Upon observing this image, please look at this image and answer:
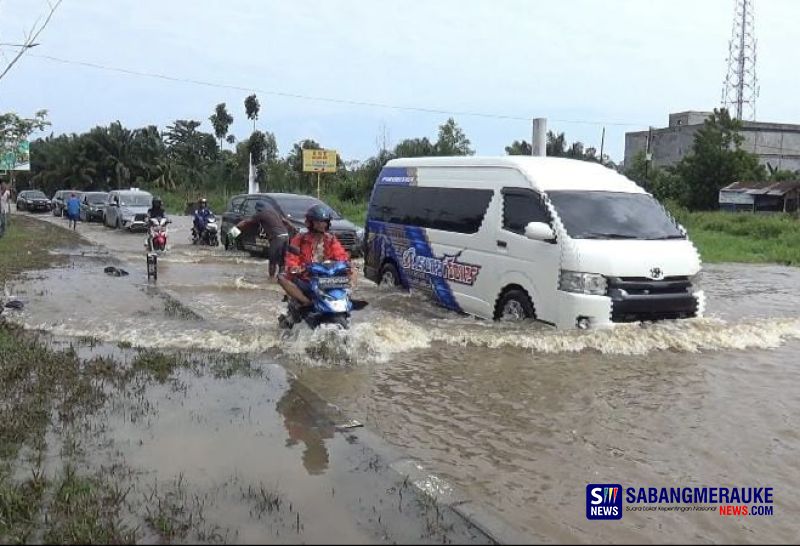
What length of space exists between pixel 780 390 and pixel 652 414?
5.66 ft

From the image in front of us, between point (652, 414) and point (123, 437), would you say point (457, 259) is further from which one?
point (123, 437)

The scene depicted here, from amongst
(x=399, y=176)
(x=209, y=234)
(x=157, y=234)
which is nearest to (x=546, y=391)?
(x=399, y=176)

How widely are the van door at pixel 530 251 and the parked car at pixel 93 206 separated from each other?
1126 inches

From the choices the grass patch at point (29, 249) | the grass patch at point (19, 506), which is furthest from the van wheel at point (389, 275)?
the grass patch at point (19, 506)

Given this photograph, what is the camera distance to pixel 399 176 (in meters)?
11.8

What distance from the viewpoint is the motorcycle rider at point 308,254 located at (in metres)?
7.67

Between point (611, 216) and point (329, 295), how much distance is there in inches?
136

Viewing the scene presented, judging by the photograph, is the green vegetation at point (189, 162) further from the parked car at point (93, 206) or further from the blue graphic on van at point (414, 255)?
the blue graphic on van at point (414, 255)

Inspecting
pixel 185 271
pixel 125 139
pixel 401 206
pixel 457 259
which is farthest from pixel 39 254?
pixel 125 139

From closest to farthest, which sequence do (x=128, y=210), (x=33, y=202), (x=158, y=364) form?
(x=158, y=364) → (x=128, y=210) → (x=33, y=202)

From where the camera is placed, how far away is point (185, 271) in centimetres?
1565

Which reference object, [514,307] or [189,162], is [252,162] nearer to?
[189,162]

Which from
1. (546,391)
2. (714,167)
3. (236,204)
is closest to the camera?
(546,391)

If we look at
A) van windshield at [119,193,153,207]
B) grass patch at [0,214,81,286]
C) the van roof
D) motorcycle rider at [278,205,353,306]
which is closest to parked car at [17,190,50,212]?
van windshield at [119,193,153,207]
